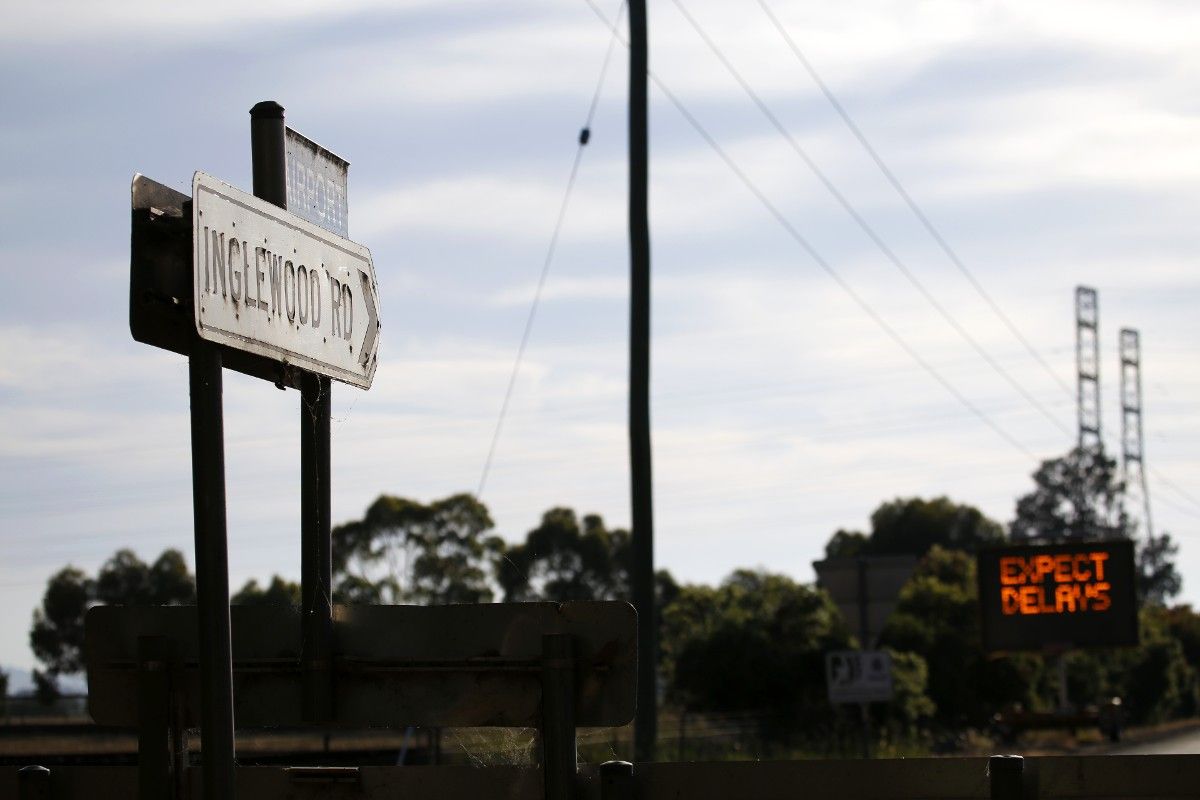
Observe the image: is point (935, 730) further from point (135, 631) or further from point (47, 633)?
point (47, 633)

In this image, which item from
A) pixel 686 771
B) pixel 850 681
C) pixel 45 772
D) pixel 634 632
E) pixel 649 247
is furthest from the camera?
pixel 850 681

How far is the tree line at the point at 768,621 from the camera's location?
31.8m

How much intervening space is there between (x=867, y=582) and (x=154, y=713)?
17.3 metres

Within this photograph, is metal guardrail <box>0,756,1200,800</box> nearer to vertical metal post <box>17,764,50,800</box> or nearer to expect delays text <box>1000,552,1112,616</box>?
vertical metal post <box>17,764,50,800</box>

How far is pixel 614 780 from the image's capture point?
4.89 m

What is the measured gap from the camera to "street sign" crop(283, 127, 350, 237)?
4.52 metres

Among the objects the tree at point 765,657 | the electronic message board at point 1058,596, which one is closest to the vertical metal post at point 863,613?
the tree at point 765,657

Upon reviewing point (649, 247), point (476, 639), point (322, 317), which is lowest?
point (476, 639)

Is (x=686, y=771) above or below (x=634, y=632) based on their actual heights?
below

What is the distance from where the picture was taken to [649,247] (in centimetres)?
1866

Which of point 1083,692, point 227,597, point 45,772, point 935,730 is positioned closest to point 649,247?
point 45,772

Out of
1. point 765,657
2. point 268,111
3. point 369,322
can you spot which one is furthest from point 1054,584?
point 268,111

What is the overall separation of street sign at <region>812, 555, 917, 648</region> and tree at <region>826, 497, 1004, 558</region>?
3391 inches

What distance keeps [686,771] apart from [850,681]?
17909 millimetres
